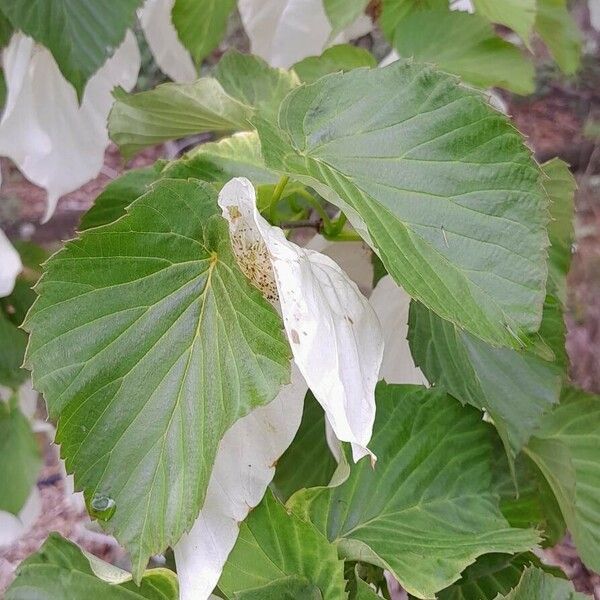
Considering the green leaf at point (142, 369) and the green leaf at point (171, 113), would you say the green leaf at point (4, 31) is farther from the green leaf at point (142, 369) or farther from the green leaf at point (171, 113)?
the green leaf at point (142, 369)

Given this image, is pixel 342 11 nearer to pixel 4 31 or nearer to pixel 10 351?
pixel 4 31

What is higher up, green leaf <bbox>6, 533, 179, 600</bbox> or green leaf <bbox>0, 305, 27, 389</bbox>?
green leaf <bbox>6, 533, 179, 600</bbox>

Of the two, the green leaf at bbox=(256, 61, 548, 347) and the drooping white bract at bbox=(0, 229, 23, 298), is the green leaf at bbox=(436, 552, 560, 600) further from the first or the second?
the drooping white bract at bbox=(0, 229, 23, 298)

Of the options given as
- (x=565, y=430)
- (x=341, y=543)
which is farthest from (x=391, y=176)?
(x=565, y=430)

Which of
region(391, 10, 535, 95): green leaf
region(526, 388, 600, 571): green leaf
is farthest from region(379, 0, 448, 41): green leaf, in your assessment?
region(526, 388, 600, 571): green leaf

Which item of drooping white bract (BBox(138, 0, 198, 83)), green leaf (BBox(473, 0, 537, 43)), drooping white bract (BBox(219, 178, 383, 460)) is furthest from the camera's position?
drooping white bract (BBox(138, 0, 198, 83))

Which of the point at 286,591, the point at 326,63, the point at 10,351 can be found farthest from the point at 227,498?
the point at 10,351

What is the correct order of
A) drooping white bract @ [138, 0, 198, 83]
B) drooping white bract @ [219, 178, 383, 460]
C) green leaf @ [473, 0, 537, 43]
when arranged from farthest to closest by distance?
drooping white bract @ [138, 0, 198, 83] < green leaf @ [473, 0, 537, 43] < drooping white bract @ [219, 178, 383, 460]
